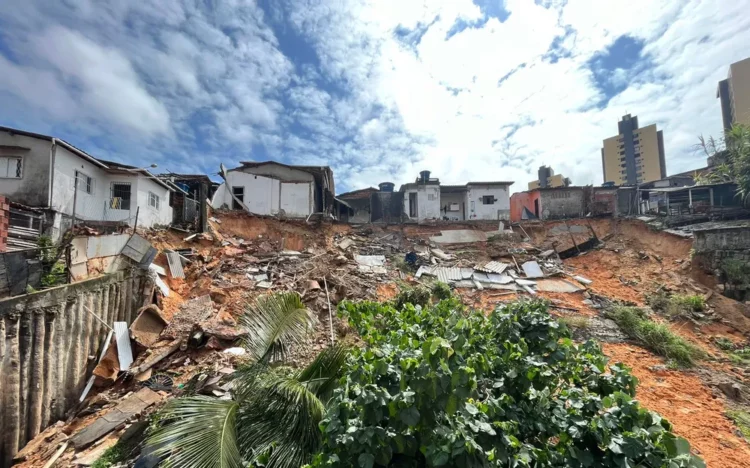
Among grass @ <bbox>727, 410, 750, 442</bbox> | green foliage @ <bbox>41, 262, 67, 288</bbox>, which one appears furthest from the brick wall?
grass @ <bbox>727, 410, 750, 442</bbox>

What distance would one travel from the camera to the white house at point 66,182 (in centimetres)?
1034

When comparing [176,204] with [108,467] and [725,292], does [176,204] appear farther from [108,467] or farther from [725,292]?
[725,292]

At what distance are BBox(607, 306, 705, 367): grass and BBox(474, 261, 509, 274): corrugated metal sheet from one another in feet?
16.9

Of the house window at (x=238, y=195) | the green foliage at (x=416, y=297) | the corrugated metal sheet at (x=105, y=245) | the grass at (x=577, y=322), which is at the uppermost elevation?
the house window at (x=238, y=195)

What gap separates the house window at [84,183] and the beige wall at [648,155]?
2042 inches

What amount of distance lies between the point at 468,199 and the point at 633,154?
102 feet

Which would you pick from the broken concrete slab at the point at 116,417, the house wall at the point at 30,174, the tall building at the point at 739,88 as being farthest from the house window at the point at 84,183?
the tall building at the point at 739,88

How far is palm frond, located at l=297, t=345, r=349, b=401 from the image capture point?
3330 mm

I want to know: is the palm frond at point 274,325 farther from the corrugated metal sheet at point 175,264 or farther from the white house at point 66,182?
the white house at point 66,182

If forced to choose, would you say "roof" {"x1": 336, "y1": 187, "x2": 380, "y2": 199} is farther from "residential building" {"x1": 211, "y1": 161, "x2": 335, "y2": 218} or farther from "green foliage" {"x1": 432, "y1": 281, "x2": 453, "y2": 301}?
"green foliage" {"x1": 432, "y1": 281, "x2": 453, "y2": 301}

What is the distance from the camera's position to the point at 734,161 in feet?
60.3

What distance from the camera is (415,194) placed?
24.8m

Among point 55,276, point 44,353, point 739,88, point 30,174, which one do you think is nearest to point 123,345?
point 44,353

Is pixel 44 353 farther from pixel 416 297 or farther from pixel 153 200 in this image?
pixel 153 200
